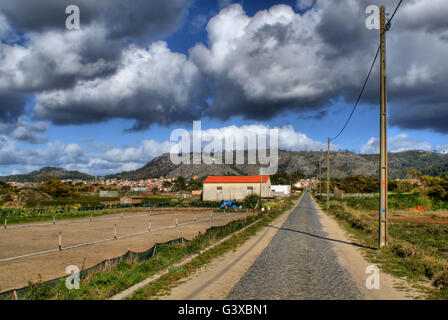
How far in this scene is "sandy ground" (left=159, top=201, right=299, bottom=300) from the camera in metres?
7.07

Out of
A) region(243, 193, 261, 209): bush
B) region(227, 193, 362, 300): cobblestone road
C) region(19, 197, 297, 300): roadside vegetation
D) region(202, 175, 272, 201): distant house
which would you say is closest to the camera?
region(19, 197, 297, 300): roadside vegetation

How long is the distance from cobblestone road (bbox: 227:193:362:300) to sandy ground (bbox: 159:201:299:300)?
23cm

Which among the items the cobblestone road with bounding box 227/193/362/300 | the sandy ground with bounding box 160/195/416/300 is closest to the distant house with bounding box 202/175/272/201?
the sandy ground with bounding box 160/195/416/300

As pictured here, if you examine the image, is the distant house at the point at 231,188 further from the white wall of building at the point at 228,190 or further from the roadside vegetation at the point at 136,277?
the roadside vegetation at the point at 136,277

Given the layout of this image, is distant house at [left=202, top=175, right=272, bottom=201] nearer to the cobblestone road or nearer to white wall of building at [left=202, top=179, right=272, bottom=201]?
white wall of building at [left=202, top=179, right=272, bottom=201]

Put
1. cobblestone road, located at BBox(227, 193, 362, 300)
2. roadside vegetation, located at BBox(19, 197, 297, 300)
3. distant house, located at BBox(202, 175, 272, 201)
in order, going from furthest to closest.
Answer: distant house, located at BBox(202, 175, 272, 201) → cobblestone road, located at BBox(227, 193, 362, 300) → roadside vegetation, located at BBox(19, 197, 297, 300)

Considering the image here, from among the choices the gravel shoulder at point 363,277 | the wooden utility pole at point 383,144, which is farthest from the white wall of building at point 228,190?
the wooden utility pole at point 383,144

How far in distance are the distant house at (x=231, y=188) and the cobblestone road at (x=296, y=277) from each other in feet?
179

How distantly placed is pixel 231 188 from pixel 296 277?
60419 millimetres

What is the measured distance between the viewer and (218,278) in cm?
862

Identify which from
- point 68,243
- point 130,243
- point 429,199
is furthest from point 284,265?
point 429,199

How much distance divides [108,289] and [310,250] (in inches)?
321

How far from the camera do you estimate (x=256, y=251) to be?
42.6 ft

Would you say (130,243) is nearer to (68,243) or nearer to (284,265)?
(68,243)
